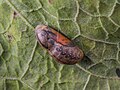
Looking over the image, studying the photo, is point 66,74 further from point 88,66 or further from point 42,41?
point 42,41

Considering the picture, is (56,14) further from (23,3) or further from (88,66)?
(88,66)

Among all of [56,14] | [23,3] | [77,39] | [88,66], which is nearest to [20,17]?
[23,3]

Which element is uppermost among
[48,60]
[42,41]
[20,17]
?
[20,17]

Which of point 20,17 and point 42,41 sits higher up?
point 20,17

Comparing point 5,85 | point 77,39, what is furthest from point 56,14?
point 5,85

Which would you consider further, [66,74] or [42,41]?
[66,74]

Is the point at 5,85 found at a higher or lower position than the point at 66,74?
higher
